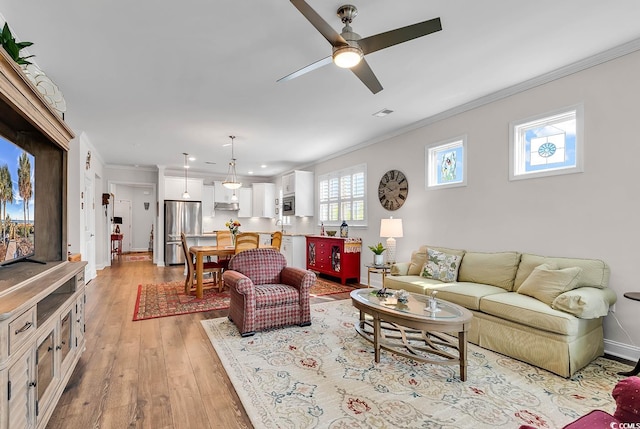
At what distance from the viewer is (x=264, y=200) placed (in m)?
9.56

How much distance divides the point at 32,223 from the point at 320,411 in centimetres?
252

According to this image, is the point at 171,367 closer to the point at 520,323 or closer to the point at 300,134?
the point at 520,323

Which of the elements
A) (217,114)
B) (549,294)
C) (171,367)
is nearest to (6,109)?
(171,367)

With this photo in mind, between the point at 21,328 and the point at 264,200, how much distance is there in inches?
321

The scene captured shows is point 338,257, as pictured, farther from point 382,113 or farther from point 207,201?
point 207,201

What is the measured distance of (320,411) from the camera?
200cm

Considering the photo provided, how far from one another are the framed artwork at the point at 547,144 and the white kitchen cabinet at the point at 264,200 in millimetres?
7049

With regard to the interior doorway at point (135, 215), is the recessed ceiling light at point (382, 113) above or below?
above

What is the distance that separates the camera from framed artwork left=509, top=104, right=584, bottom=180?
3121 mm

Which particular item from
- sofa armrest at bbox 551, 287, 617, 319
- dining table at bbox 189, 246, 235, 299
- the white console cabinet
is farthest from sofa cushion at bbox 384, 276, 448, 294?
the white console cabinet

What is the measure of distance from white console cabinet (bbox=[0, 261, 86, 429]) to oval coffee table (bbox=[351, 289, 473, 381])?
2.18 metres

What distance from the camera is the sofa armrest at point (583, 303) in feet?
7.96

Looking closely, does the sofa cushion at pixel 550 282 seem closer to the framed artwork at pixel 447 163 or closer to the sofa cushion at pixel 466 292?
the sofa cushion at pixel 466 292

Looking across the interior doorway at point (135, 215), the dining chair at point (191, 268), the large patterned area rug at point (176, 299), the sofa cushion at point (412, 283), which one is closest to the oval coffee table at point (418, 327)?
the sofa cushion at point (412, 283)
